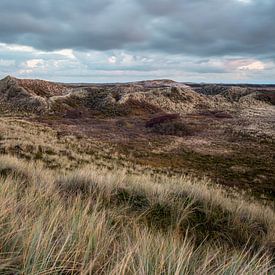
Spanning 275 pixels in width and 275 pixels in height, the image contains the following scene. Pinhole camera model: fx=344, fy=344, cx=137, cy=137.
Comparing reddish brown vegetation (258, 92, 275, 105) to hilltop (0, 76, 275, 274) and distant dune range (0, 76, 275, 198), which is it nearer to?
distant dune range (0, 76, 275, 198)

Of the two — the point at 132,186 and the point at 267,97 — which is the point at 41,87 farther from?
the point at 132,186

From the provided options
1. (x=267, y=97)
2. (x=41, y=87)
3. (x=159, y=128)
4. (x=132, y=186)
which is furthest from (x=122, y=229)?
(x=267, y=97)

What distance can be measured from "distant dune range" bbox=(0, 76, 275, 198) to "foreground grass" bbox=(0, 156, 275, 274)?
31.6 ft

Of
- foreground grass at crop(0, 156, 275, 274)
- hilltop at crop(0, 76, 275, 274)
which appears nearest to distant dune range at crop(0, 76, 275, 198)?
hilltop at crop(0, 76, 275, 274)

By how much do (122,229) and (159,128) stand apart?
116 feet

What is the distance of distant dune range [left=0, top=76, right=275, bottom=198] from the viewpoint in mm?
21375

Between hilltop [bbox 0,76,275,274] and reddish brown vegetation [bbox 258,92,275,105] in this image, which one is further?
reddish brown vegetation [bbox 258,92,275,105]

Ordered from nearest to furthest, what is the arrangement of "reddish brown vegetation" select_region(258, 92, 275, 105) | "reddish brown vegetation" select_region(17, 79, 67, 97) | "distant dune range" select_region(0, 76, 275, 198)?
"distant dune range" select_region(0, 76, 275, 198) < "reddish brown vegetation" select_region(17, 79, 67, 97) < "reddish brown vegetation" select_region(258, 92, 275, 105)

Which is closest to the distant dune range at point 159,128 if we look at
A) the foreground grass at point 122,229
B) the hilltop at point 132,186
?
the hilltop at point 132,186

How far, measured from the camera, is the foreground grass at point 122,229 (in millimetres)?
2242

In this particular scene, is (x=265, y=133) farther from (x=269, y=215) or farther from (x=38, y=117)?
(x=269, y=215)

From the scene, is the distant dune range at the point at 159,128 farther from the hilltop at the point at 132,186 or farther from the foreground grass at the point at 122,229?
the foreground grass at the point at 122,229

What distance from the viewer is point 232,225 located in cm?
503

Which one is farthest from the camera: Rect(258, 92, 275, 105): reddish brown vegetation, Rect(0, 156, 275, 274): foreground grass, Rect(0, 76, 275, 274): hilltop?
Rect(258, 92, 275, 105): reddish brown vegetation
